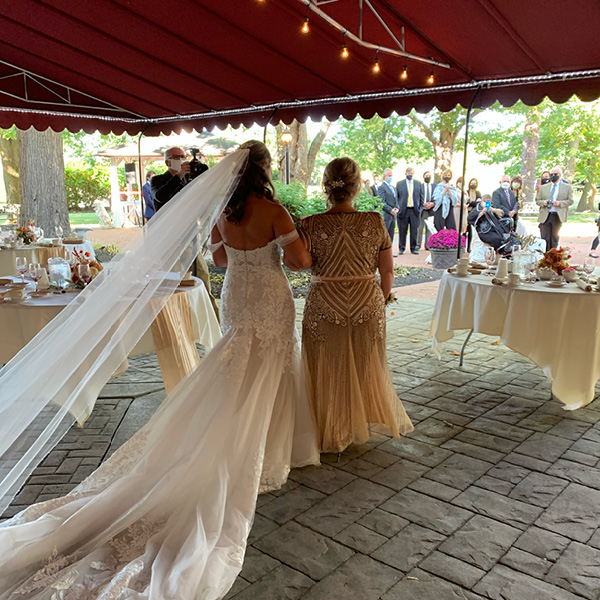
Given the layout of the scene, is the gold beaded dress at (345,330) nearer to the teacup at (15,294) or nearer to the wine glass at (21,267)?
the teacup at (15,294)

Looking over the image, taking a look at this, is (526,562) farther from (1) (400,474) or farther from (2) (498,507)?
(1) (400,474)

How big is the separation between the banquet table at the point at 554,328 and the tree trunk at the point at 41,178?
373 inches

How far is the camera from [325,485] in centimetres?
311

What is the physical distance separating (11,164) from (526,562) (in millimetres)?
16616

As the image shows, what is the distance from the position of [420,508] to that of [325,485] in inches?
21.2

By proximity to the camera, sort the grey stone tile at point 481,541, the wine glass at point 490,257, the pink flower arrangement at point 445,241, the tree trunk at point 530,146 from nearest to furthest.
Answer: the grey stone tile at point 481,541 < the wine glass at point 490,257 < the pink flower arrangement at point 445,241 < the tree trunk at point 530,146

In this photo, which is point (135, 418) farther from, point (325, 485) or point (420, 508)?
point (420, 508)

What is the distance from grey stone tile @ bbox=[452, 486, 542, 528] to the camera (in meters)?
2.79

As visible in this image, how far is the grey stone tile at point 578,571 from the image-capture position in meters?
2.28

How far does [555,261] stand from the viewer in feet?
14.8

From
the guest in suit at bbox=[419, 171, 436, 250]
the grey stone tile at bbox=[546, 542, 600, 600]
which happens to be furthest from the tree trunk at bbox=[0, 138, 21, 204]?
the grey stone tile at bbox=[546, 542, 600, 600]

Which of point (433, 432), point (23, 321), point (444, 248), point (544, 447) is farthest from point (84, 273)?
point (444, 248)

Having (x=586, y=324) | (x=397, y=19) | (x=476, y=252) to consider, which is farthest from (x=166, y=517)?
(x=476, y=252)

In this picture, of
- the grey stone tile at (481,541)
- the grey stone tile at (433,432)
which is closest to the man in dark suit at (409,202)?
the grey stone tile at (433,432)
